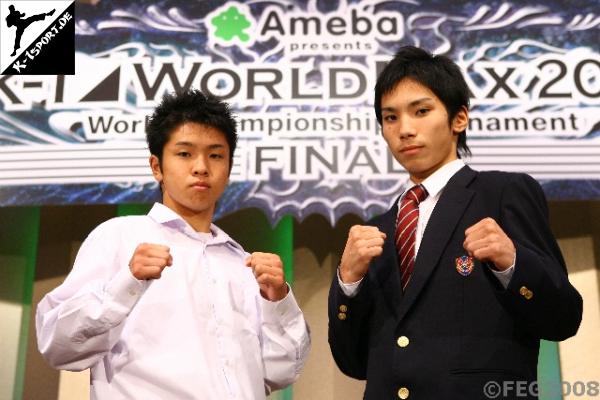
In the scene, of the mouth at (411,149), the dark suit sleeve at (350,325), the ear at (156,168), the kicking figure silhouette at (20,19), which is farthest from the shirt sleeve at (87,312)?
the kicking figure silhouette at (20,19)

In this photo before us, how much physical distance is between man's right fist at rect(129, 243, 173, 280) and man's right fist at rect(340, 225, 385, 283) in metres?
0.36

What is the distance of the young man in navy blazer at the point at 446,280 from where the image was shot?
1199mm

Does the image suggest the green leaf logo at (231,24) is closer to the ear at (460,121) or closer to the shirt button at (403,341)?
the ear at (460,121)

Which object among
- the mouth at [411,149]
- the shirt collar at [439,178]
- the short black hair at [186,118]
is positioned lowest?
the shirt collar at [439,178]

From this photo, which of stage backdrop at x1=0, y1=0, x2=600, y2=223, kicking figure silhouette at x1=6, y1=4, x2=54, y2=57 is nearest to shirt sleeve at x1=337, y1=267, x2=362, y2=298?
stage backdrop at x1=0, y1=0, x2=600, y2=223

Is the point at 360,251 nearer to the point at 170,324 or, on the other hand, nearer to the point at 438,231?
the point at 438,231

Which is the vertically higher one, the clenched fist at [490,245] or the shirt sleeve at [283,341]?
the clenched fist at [490,245]

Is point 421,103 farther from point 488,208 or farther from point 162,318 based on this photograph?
point 162,318

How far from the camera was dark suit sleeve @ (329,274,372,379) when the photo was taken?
1386mm

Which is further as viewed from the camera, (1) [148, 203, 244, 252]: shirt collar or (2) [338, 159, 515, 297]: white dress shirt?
(1) [148, 203, 244, 252]: shirt collar

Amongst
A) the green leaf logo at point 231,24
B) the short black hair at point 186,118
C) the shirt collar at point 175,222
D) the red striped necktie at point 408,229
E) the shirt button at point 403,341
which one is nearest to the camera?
the shirt button at point 403,341

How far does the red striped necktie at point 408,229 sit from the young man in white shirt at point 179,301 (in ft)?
0.89

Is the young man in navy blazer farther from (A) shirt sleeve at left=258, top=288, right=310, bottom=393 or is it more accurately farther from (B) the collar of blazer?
(A) shirt sleeve at left=258, top=288, right=310, bottom=393

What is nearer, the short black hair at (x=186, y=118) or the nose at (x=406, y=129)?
the nose at (x=406, y=129)
